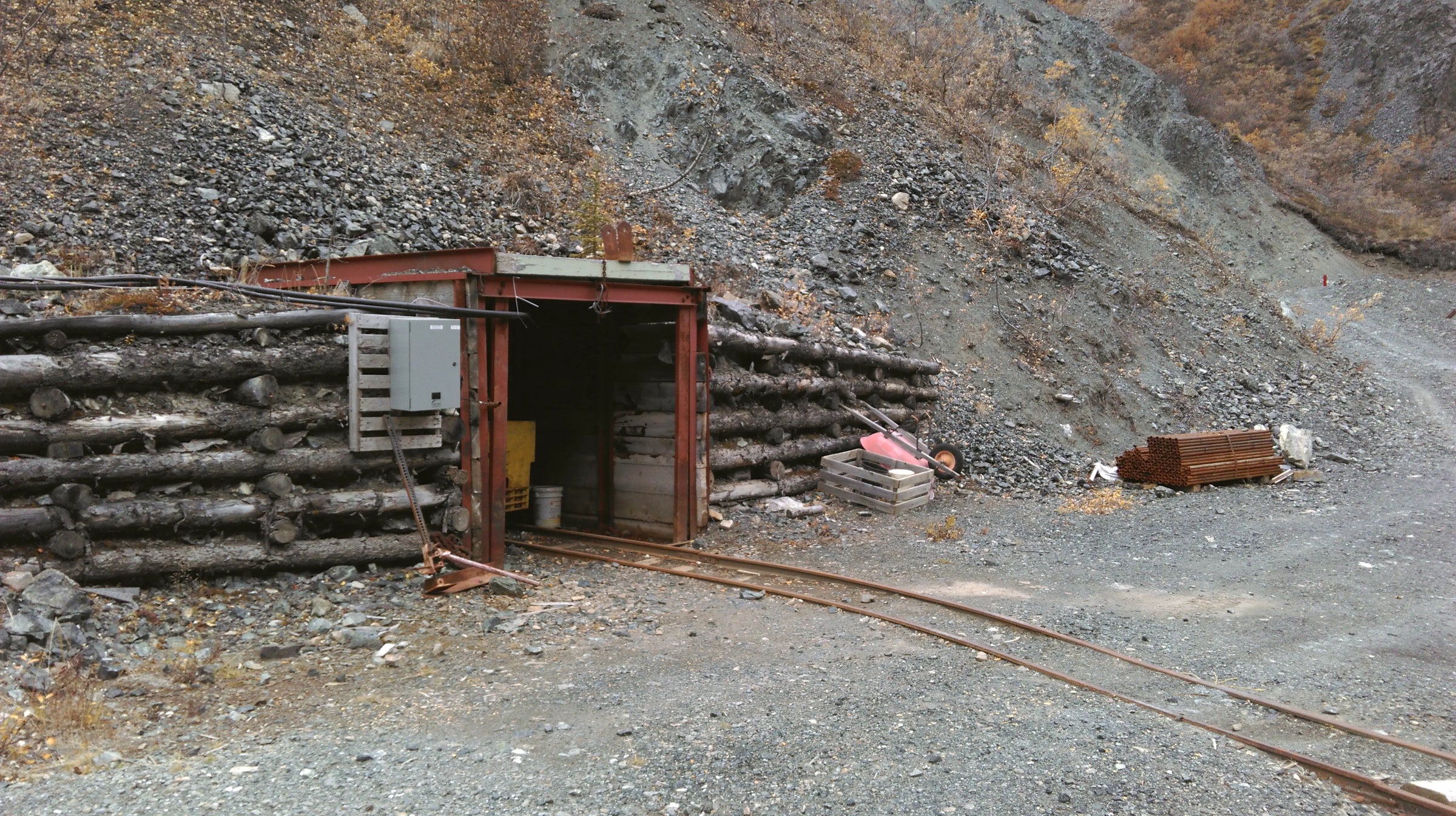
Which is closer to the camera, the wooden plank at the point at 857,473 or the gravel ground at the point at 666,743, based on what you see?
the gravel ground at the point at 666,743

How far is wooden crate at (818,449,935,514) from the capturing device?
1177cm

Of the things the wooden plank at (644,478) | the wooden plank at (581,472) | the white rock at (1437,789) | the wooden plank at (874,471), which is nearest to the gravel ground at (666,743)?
the white rock at (1437,789)

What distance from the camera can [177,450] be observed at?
6.77 m

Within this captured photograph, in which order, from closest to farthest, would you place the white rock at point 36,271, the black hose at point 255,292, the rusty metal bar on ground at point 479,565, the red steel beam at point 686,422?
the black hose at point 255,292 → the rusty metal bar on ground at point 479,565 → the white rock at point 36,271 → the red steel beam at point 686,422

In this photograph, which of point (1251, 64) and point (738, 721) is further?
Answer: point (1251, 64)

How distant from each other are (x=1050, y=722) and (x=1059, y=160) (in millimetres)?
22238

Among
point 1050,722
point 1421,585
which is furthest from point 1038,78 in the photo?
point 1050,722

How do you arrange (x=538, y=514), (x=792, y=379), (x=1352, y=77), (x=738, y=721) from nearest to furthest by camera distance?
(x=738, y=721) → (x=538, y=514) → (x=792, y=379) → (x=1352, y=77)

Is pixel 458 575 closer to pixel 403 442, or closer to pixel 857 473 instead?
pixel 403 442

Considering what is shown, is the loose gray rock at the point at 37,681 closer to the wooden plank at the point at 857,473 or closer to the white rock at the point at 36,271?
the white rock at the point at 36,271

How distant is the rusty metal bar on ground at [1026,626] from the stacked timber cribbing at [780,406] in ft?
4.44

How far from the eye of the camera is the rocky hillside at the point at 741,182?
1336 centimetres

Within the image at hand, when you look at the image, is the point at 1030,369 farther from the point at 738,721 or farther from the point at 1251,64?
the point at 1251,64

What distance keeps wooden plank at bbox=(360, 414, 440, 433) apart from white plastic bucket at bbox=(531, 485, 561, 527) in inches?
126
